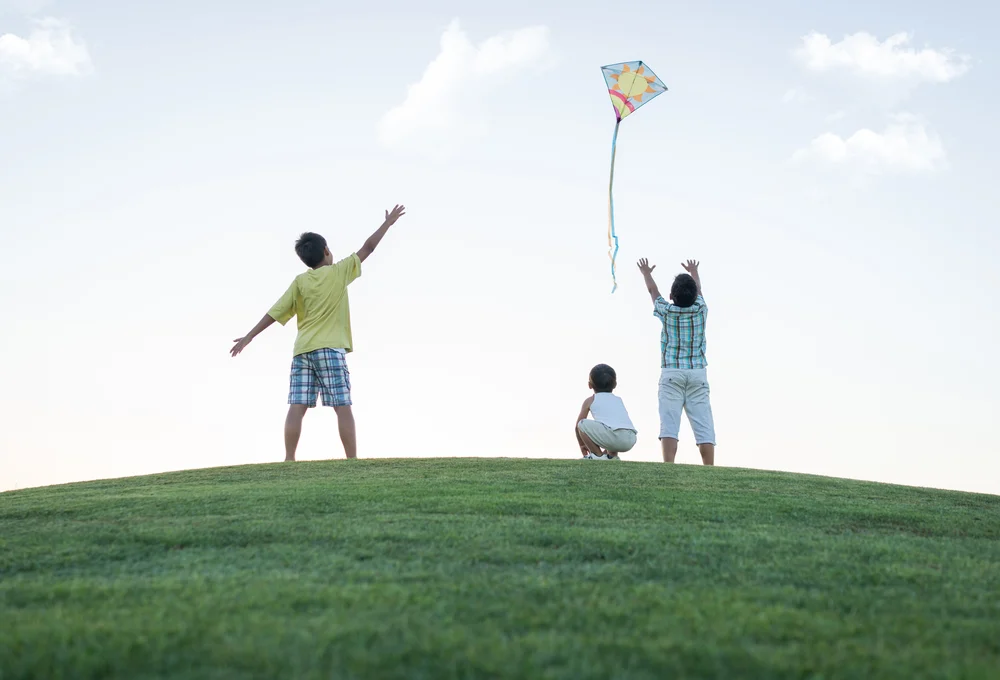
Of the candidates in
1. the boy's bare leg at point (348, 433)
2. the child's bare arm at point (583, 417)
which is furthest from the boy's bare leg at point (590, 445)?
the boy's bare leg at point (348, 433)

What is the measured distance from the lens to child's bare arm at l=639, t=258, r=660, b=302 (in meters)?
9.76

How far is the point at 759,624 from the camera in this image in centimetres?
306

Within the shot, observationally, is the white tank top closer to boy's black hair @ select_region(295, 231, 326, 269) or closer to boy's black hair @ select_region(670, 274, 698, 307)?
boy's black hair @ select_region(670, 274, 698, 307)

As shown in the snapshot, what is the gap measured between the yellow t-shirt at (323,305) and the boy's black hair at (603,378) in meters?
2.39

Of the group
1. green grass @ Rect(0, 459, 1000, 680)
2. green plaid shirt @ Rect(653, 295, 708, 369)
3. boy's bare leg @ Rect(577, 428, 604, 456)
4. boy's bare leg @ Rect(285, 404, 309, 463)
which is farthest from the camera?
green plaid shirt @ Rect(653, 295, 708, 369)

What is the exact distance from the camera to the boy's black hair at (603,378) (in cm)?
939

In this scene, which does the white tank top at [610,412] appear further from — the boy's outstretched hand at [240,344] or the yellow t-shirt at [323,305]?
the boy's outstretched hand at [240,344]

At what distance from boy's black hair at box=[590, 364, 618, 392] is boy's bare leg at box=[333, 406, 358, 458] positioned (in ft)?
7.79

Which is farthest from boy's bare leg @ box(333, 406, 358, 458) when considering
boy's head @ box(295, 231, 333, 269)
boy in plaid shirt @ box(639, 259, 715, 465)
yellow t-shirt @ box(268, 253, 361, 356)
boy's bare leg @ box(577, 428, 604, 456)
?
boy in plaid shirt @ box(639, 259, 715, 465)

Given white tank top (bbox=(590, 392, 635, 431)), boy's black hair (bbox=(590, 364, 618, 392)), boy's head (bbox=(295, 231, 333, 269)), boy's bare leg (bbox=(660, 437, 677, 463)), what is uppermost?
boy's head (bbox=(295, 231, 333, 269))

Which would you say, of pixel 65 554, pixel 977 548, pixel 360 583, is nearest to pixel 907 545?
pixel 977 548

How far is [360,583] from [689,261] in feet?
22.6

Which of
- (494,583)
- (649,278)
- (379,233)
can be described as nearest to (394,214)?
(379,233)

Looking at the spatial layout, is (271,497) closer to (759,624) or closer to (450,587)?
(450,587)
